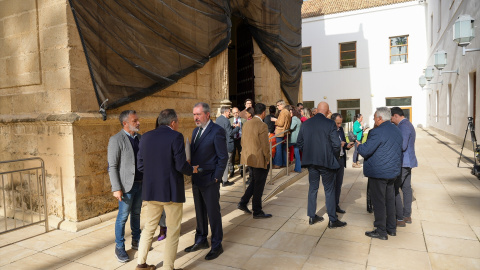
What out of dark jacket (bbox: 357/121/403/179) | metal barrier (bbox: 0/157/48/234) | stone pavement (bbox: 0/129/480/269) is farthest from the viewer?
metal barrier (bbox: 0/157/48/234)

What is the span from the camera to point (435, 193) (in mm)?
6125

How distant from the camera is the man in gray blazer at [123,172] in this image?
3477 millimetres

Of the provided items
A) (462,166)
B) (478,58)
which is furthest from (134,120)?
(478,58)

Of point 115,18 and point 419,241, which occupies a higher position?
point 115,18

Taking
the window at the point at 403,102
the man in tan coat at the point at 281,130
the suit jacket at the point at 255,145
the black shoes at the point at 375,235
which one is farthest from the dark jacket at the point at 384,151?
the window at the point at 403,102

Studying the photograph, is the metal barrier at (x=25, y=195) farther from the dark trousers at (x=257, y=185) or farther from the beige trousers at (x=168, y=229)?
the dark trousers at (x=257, y=185)

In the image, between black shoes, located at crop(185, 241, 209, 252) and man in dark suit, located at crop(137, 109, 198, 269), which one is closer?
man in dark suit, located at crop(137, 109, 198, 269)

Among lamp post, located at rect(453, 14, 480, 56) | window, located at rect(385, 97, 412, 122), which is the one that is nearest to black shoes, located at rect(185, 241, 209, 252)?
lamp post, located at rect(453, 14, 480, 56)

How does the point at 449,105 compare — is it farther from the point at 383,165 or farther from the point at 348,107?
the point at 383,165

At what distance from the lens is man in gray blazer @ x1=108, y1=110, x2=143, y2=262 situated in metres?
3.48

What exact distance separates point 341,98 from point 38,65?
21129mm

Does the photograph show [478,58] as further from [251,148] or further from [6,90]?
[6,90]

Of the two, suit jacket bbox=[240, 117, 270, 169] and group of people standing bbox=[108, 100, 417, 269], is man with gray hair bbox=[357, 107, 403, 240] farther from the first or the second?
suit jacket bbox=[240, 117, 270, 169]

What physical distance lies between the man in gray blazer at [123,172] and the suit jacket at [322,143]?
87.2 inches
